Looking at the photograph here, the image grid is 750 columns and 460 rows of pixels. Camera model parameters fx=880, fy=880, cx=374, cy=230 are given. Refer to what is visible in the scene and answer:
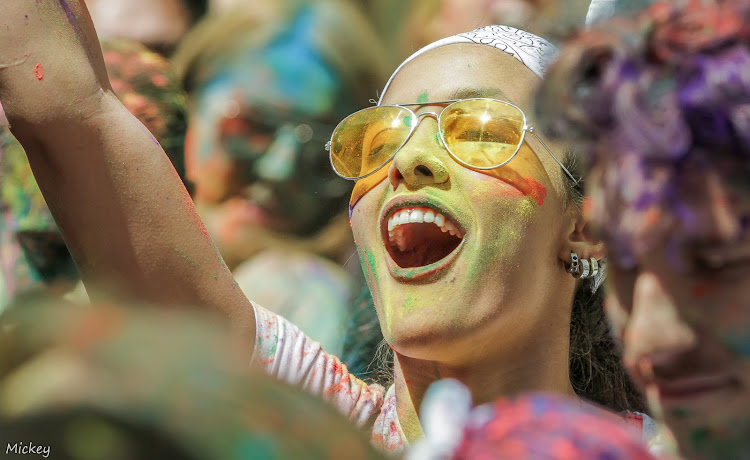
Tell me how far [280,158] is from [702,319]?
12.5 feet

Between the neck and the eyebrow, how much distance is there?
596 millimetres

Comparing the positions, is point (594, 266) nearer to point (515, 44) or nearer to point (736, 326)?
point (515, 44)

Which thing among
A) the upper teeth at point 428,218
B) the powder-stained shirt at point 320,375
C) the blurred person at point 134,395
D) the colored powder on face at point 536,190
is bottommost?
the powder-stained shirt at point 320,375

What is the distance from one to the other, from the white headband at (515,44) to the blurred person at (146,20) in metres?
3.11

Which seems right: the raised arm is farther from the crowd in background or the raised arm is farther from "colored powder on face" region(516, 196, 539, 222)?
"colored powder on face" region(516, 196, 539, 222)

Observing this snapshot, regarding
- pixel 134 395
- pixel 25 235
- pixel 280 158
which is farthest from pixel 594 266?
pixel 280 158

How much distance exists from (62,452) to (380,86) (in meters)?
4.50

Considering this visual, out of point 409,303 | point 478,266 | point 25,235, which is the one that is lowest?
point 25,235

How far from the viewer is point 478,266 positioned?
1931 millimetres

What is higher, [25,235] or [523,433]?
[523,433]

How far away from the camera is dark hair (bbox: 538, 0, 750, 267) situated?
3.13 ft

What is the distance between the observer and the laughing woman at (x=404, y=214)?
1.79 meters

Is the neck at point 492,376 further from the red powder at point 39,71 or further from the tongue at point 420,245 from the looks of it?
the red powder at point 39,71

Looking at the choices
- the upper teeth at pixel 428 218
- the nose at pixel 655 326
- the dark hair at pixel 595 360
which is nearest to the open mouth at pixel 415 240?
the upper teeth at pixel 428 218
